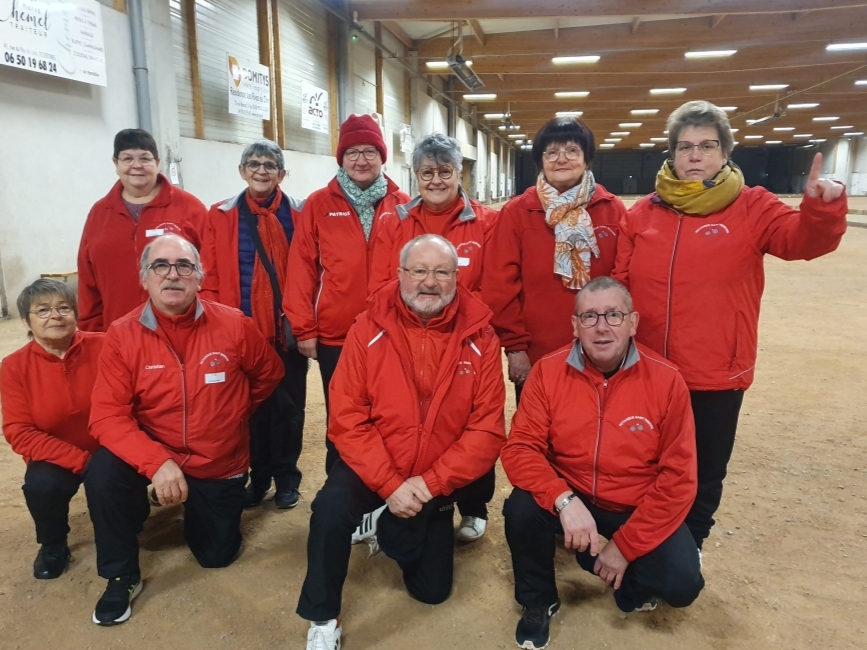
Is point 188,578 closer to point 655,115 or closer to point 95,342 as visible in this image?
point 95,342

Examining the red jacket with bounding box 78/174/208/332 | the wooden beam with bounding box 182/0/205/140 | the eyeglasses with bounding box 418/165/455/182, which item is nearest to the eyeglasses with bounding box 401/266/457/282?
the eyeglasses with bounding box 418/165/455/182

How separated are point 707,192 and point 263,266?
1.79 metres

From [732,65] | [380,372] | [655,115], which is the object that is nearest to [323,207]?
[380,372]

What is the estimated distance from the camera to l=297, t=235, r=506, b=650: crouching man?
2.00 m

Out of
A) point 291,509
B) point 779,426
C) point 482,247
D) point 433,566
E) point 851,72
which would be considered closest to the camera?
point 433,566

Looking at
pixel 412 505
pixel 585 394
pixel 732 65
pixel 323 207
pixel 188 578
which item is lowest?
pixel 188 578

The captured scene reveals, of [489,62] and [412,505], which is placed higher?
[489,62]

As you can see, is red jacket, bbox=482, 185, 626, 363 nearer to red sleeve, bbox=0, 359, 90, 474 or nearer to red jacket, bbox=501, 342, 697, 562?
red jacket, bbox=501, 342, 697, 562

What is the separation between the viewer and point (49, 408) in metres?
2.27

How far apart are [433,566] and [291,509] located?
3.01ft

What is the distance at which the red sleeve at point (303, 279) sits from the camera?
261cm

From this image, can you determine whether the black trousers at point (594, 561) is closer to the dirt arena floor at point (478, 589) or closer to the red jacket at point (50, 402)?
the dirt arena floor at point (478, 589)

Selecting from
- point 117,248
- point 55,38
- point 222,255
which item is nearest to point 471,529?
point 222,255

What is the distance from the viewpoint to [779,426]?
144 inches
